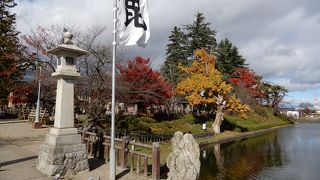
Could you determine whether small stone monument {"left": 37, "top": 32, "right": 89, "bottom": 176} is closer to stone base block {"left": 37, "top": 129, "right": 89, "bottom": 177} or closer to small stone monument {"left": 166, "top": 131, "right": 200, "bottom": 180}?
stone base block {"left": 37, "top": 129, "right": 89, "bottom": 177}

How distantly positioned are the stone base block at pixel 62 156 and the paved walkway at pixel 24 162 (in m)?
0.24

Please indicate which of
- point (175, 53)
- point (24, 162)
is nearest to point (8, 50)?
point (24, 162)

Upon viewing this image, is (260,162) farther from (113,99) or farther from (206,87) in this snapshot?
(113,99)

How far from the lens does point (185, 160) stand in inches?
341

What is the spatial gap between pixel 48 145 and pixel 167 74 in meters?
34.5

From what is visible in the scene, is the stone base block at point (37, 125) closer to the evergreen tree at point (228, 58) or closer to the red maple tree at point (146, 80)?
the red maple tree at point (146, 80)

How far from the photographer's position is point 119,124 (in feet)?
72.9

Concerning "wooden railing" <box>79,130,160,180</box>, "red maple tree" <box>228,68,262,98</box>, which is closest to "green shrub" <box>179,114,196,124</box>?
"red maple tree" <box>228,68,262,98</box>

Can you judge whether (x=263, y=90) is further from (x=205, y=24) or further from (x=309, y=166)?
(x=309, y=166)

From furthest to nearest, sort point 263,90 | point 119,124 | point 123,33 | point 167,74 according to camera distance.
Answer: point 263,90 → point 167,74 → point 119,124 → point 123,33

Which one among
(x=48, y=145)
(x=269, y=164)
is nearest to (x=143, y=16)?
(x=48, y=145)

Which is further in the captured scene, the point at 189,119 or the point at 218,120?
the point at 189,119

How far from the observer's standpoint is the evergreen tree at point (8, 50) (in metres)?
22.0

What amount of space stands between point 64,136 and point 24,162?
2.35m
